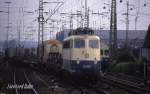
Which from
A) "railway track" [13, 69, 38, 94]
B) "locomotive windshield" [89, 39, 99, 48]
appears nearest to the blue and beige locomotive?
"locomotive windshield" [89, 39, 99, 48]

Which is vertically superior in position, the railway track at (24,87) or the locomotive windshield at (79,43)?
the locomotive windshield at (79,43)

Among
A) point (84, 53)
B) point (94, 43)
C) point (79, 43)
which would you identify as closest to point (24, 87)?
point (84, 53)

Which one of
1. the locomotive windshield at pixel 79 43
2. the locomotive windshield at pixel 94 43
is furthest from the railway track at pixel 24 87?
the locomotive windshield at pixel 94 43

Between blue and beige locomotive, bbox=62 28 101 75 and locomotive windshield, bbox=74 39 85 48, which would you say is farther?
locomotive windshield, bbox=74 39 85 48

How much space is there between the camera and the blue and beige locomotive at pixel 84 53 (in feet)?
85.4

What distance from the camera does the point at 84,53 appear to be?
2644 centimetres

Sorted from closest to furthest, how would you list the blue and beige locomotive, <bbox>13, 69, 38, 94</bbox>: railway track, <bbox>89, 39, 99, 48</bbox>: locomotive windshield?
<bbox>13, 69, 38, 94</bbox>: railway track
the blue and beige locomotive
<bbox>89, 39, 99, 48</bbox>: locomotive windshield

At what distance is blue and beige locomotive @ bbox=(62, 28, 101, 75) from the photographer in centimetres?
2603

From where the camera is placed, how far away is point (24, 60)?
63.3m

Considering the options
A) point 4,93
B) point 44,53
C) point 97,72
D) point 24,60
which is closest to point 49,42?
point 44,53

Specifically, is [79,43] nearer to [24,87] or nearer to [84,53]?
[84,53]

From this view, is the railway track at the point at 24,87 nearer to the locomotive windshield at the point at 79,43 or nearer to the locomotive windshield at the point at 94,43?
the locomotive windshield at the point at 79,43

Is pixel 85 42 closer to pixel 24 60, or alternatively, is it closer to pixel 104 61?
pixel 104 61

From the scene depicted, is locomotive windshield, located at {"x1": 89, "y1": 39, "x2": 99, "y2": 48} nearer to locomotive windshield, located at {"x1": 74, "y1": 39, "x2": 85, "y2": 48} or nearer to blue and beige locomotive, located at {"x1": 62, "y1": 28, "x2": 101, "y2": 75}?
blue and beige locomotive, located at {"x1": 62, "y1": 28, "x2": 101, "y2": 75}
